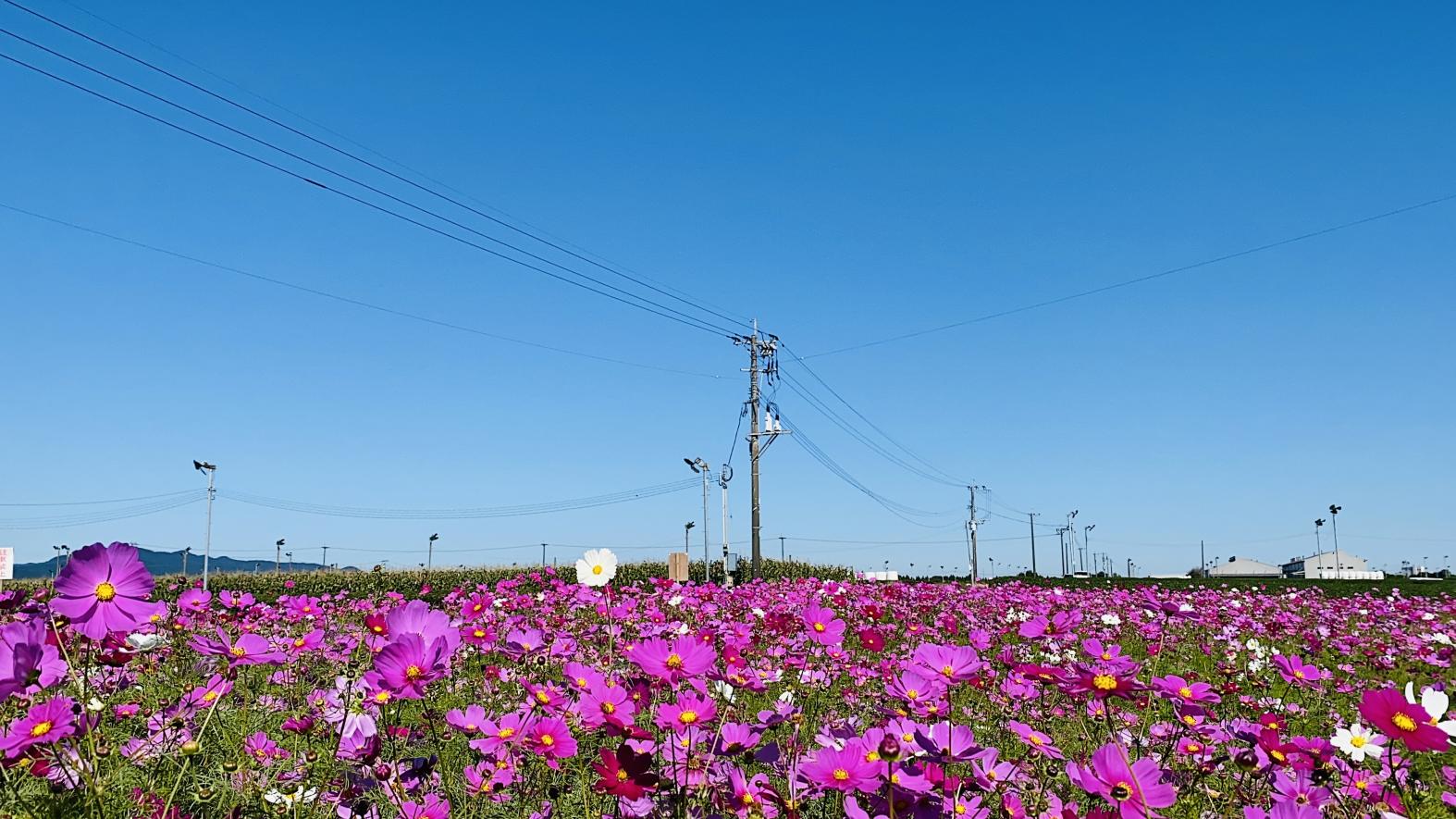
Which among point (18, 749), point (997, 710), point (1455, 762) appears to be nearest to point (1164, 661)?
point (1455, 762)

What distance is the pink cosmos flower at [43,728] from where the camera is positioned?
151 centimetres

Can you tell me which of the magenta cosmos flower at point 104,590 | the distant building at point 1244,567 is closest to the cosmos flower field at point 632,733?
the magenta cosmos flower at point 104,590

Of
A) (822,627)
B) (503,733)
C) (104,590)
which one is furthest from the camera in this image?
(822,627)

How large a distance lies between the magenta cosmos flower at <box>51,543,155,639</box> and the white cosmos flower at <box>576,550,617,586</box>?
1.03 meters

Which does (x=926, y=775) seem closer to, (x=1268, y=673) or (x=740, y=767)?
(x=740, y=767)

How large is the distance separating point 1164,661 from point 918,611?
6.19 feet

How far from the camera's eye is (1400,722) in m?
1.60

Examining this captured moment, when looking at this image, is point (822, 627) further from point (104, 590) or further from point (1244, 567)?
point (1244, 567)

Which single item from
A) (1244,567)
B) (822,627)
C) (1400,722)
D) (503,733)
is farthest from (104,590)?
(1244,567)

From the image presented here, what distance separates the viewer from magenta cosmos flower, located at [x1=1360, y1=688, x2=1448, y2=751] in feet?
5.14

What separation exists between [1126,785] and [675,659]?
Result: 0.81 metres

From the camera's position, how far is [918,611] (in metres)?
7.58

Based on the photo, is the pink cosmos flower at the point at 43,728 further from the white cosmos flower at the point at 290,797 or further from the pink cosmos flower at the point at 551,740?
the pink cosmos flower at the point at 551,740

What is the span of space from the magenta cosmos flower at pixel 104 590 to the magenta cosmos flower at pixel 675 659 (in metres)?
0.82
